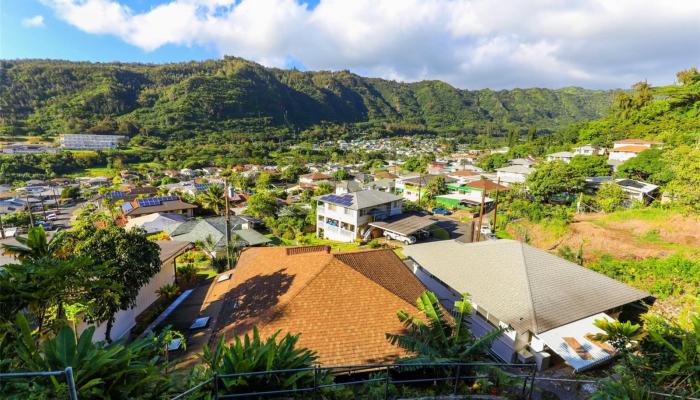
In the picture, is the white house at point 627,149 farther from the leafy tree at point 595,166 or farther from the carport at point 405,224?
the carport at point 405,224

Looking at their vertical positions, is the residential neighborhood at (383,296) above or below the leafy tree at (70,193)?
above

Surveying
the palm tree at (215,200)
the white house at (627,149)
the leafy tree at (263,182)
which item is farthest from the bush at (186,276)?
the white house at (627,149)

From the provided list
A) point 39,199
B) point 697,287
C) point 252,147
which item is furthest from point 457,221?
point 252,147

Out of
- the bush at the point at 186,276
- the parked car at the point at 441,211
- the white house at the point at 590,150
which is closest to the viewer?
the bush at the point at 186,276

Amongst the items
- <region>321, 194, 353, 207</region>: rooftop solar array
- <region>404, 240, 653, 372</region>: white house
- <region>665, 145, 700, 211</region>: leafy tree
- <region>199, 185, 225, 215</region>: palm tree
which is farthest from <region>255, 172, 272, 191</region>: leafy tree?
<region>665, 145, 700, 211</region>: leafy tree

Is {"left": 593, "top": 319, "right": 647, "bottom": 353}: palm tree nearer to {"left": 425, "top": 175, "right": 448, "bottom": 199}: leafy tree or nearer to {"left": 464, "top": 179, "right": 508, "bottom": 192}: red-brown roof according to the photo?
{"left": 464, "top": 179, "right": 508, "bottom": 192}: red-brown roof
